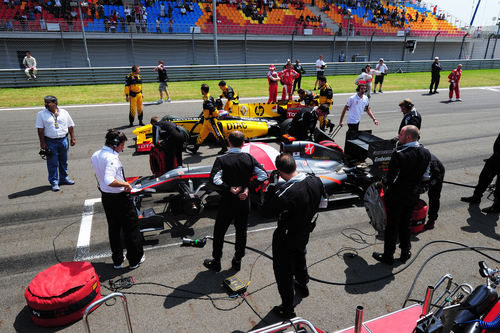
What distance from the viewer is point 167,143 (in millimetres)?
6691

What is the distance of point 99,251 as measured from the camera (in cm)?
526

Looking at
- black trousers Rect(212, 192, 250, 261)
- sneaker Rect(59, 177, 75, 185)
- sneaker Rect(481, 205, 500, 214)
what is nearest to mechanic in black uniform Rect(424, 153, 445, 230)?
sneaker Rect(481, 205, 500, 214)

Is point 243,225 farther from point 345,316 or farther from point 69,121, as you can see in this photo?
point 69,121

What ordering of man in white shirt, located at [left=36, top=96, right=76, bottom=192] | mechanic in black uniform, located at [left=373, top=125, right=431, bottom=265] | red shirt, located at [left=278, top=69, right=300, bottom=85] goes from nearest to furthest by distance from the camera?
mechanic in black uniform, located at [left=373, top=125, right=431, bottom=265]
man in white shirt, located at [left=36, top=96, right=76, bottom=192]
red shirt, located at [left=278, top=69, right=300, bottom=85]

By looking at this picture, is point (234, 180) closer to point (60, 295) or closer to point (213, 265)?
point (213, 265)

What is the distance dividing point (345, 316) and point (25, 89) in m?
20.0

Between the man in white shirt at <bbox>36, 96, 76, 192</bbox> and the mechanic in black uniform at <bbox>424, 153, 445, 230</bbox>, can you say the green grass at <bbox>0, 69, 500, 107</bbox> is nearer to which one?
the man in white shirt at <bbox>36, 96, 76, 192</bbox>

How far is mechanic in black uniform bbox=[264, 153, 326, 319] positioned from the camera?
3.50m

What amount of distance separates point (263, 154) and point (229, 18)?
3042 cm

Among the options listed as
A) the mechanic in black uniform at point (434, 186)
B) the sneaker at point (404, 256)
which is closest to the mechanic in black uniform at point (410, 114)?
the mechanic in black uniform at point (434, 186)

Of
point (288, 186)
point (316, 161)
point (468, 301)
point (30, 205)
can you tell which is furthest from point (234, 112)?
point (468, 301)

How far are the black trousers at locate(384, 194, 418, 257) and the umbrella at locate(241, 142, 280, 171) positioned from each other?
7.60 feet

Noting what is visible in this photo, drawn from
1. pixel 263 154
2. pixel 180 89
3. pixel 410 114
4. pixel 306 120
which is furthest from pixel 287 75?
pixel 263 154

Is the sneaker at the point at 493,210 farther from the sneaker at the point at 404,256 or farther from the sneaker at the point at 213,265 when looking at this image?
the sneaker at the point at 213,265
